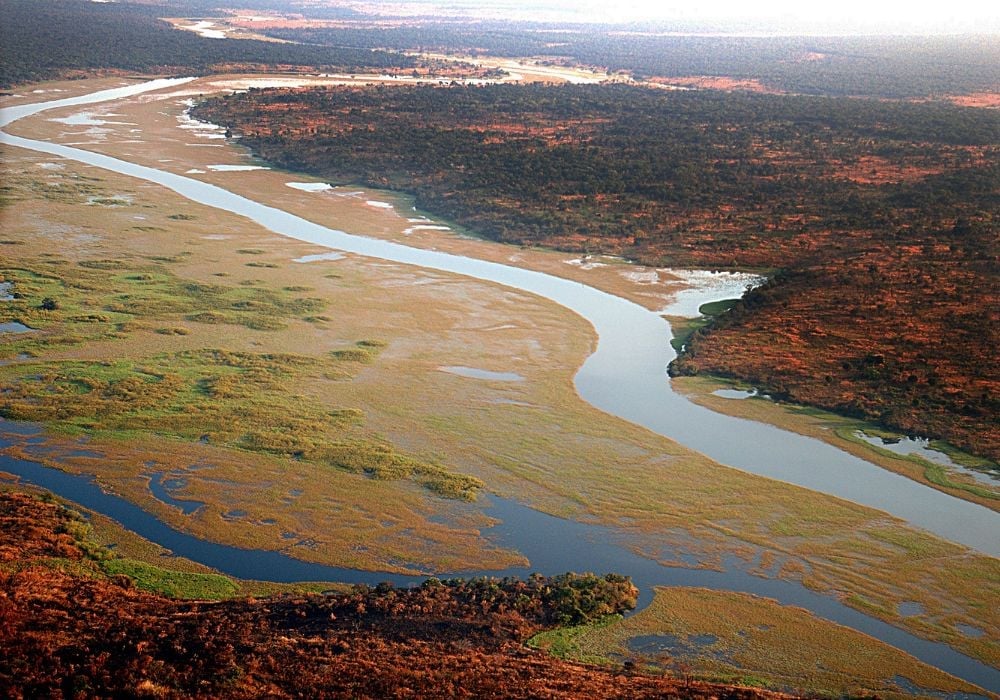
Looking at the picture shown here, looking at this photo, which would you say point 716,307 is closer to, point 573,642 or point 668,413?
point 668,413

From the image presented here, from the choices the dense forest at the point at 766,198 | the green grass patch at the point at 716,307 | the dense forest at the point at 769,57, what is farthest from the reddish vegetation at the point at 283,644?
the dense forest at the point at 769,57

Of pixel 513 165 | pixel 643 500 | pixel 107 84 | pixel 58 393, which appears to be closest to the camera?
pixel 643 500

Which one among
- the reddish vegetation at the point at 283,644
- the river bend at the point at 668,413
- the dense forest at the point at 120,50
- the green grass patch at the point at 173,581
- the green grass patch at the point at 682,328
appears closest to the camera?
the reddish vegetation at the point at 283,644

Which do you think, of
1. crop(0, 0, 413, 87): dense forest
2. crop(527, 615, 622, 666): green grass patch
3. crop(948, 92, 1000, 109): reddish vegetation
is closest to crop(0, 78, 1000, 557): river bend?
crop(527, 615, 622, 666): green grass patch

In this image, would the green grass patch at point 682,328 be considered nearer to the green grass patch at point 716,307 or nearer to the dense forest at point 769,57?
the green grass patch at point 716,307

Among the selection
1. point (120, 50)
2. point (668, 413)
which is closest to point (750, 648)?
point (668, 413)

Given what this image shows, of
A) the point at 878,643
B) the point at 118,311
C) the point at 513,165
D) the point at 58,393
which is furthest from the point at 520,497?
the point at 513,165

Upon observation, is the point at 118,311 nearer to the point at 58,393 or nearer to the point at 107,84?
the point at 58,393

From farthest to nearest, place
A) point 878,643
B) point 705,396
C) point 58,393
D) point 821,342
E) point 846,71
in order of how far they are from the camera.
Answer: point 846,71 → point 821,342 → point 705,396 → point 58,393 → point 878,643
